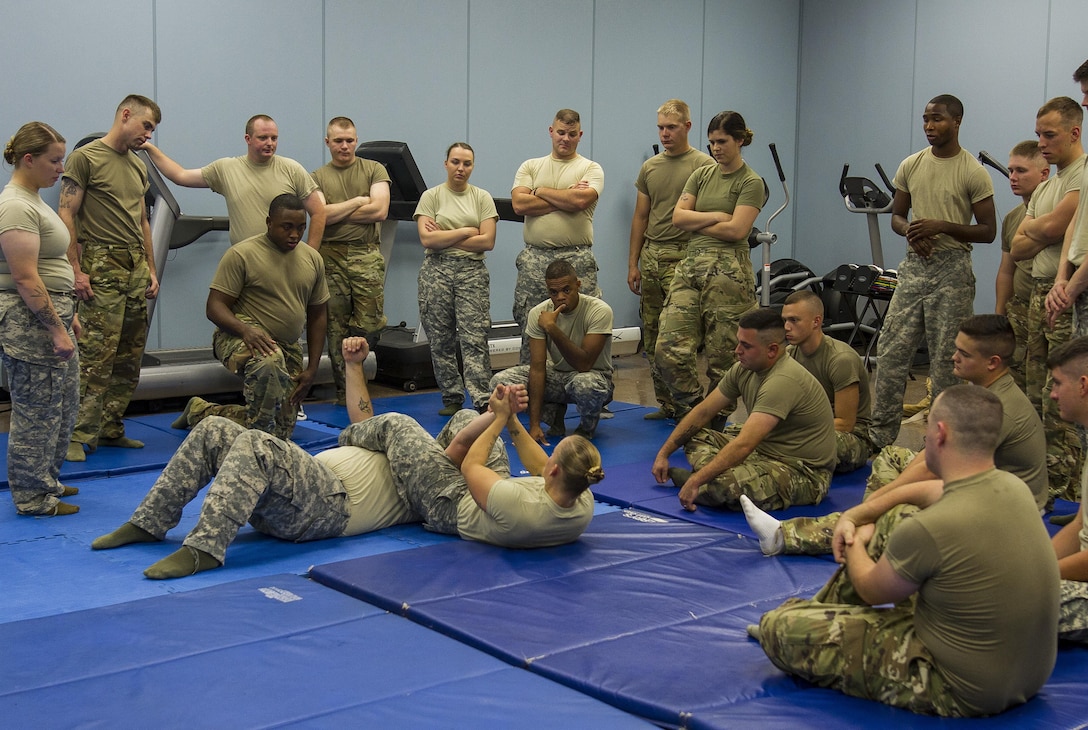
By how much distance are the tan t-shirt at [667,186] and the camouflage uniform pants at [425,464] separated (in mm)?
2878

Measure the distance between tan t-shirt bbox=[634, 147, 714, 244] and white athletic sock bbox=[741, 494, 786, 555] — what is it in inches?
117

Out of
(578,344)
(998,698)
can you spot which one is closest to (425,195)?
(578,344)

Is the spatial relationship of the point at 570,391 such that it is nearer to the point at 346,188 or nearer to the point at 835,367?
the point at 835,367

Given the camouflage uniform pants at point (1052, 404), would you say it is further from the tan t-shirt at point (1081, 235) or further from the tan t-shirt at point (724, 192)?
the tan t-shirt at point (724, 192)

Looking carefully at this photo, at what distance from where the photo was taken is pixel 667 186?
269 inches

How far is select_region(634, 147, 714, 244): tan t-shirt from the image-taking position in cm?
679

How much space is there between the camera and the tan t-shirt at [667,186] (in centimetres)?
679

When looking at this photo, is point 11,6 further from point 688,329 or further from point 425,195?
point 688,329

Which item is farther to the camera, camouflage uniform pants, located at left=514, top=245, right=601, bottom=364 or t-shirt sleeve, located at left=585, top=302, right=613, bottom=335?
camouflage uniform pants, located at left=514, top=245, right=601, bottom=364

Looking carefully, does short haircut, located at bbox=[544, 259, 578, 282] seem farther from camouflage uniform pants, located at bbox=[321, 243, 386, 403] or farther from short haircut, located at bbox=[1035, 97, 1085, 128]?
short haircut, located at bbox=[1035, 97, 1085, 128]

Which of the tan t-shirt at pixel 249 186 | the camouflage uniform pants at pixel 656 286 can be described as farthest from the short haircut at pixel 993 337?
the tan t-shirt at pixel 249 186

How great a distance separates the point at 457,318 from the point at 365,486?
2628mm

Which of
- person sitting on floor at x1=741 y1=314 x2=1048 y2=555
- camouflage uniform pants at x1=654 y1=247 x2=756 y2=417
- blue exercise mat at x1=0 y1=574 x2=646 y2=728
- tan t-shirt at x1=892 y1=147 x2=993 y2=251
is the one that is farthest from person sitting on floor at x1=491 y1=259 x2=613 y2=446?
blue exercise mat at x1=0 y1=574 x2=646 y2=728

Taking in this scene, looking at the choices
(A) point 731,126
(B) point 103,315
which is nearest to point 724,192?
(A) point 731,126
